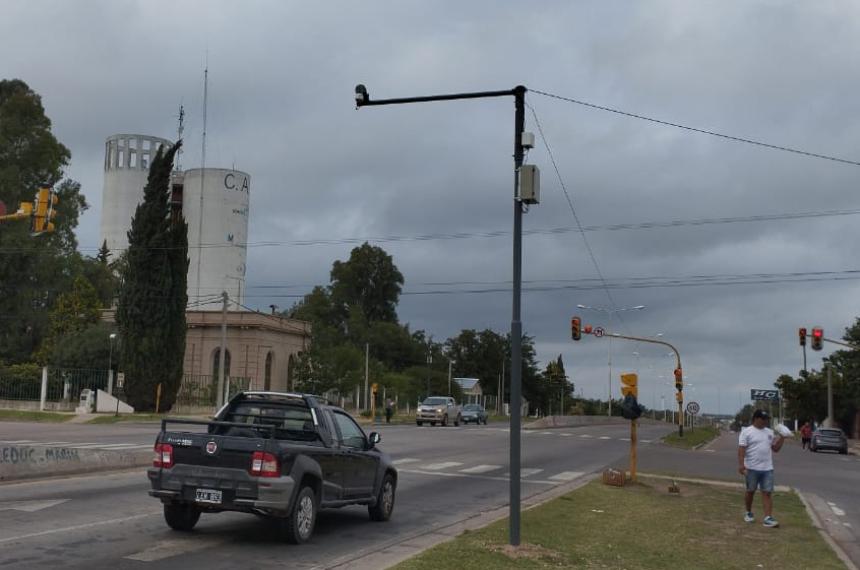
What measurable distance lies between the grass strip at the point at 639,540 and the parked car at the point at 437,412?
3852 cm

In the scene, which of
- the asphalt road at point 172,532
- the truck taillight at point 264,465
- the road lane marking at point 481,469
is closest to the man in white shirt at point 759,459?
the asphalt road at point 172,532

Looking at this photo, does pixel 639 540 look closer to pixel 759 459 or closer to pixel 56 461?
pixel 759 459

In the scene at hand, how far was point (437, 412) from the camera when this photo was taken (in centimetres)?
5538

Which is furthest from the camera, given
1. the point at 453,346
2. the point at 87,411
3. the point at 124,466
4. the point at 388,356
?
the point at 453,346

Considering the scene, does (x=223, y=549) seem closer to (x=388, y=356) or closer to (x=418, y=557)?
(x=418, y=557)

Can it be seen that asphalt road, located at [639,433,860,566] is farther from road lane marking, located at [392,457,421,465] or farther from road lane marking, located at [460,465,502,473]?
road lane marking, located at [392,457,421,465]

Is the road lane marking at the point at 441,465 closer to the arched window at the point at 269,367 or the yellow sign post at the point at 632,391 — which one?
the yellow sign post at the point at 632,391

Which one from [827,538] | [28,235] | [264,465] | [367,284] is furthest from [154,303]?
[367,284]

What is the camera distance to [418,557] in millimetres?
9570

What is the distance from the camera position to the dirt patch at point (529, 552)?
9.77 metres

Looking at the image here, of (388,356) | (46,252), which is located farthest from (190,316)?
(388,356)

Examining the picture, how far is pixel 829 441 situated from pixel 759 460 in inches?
1546

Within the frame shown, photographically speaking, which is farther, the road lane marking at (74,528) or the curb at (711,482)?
the curb at (711,482)

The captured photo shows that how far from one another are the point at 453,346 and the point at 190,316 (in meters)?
65.0
